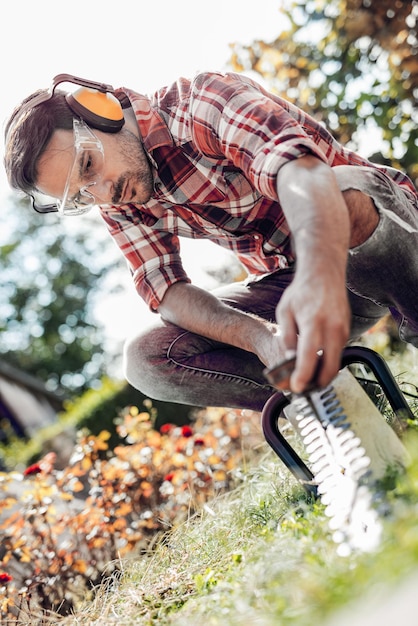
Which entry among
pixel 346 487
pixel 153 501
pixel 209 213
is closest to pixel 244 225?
pixel 209 213

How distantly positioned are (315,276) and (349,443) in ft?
1.19

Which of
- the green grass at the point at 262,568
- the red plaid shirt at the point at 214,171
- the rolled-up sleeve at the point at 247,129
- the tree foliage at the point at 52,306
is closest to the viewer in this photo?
the green grass at the point at 262,568

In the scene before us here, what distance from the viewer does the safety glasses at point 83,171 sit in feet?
6.51

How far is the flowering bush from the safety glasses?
4.33ft

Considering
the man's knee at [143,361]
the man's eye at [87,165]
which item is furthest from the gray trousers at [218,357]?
the man's eye at [87,165]

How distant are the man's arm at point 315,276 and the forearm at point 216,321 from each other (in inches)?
19.6

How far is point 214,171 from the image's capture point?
6.67ft

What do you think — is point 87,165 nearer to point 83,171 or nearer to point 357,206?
point 83,171

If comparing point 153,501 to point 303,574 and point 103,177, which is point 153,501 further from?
point 303,574

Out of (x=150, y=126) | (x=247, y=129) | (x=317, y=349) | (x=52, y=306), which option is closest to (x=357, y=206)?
(x=247, y=129)

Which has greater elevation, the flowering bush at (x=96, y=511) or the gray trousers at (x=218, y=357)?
the gray trousers at (x=218, y=357)

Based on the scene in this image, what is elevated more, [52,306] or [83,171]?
[83,171]

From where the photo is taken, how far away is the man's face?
6.58 feet

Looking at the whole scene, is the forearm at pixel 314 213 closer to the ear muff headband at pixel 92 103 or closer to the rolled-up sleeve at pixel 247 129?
the rolled-up sleeve at pixel 247 129
